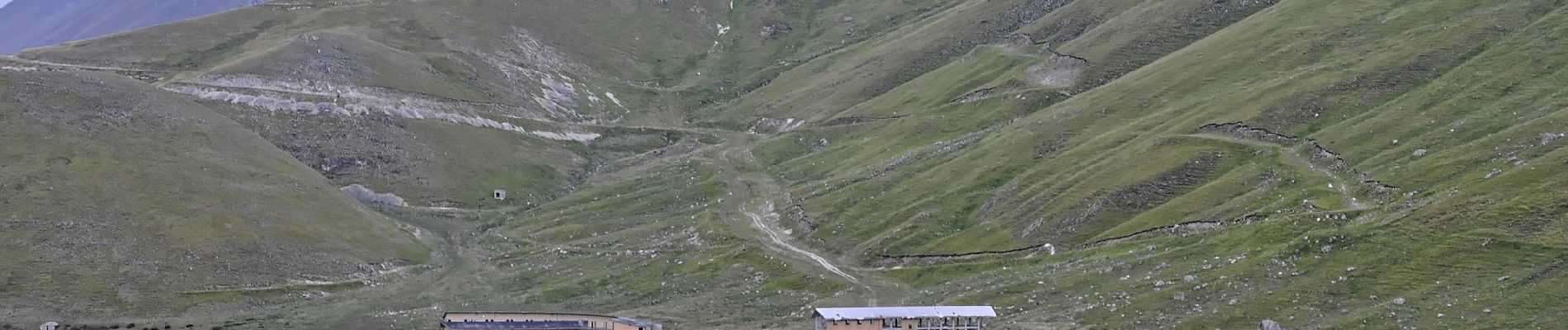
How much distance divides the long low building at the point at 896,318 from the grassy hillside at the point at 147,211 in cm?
6463

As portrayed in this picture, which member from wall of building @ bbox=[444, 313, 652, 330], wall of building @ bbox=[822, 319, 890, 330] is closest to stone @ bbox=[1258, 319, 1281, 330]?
wall of building @ bbox=[822, 319, 890, 330]

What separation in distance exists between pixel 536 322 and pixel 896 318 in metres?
35.3

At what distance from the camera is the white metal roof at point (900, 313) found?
400 feet

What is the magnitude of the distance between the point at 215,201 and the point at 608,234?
47.7 metres

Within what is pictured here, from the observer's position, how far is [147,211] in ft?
535

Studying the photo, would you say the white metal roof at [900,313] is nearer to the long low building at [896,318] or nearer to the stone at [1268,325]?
the long low building at [896,318]

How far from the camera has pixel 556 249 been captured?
18200 cm

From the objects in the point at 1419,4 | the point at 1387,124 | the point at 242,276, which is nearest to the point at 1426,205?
the point at 1387,124

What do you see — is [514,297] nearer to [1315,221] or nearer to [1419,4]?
[1315,221]

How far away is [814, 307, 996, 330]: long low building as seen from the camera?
122 m

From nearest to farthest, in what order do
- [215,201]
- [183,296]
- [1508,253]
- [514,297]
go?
1. [1508,253]
2. [183,296]
3. [514,297]
4. [215,201]

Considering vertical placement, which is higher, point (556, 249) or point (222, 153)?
point (222, 153)

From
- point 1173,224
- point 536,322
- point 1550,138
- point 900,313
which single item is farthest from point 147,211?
point 1550,138

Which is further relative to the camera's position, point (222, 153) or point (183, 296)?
point (222, 153)
